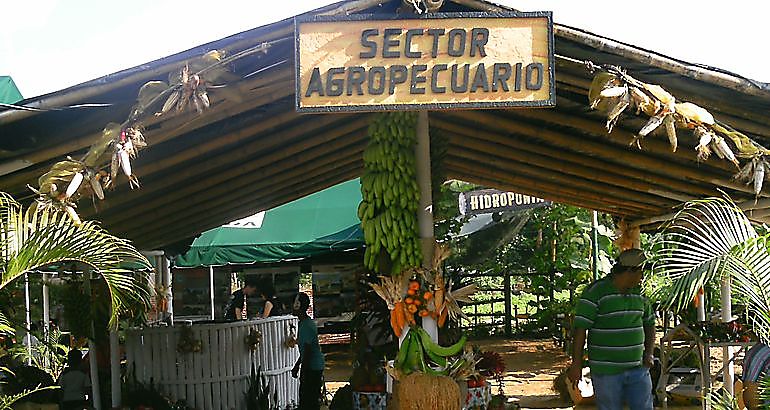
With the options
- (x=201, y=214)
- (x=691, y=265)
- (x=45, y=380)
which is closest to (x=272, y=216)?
(x=201, y=214)

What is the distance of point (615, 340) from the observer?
5309 millimetres

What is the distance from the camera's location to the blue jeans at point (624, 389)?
532 cm

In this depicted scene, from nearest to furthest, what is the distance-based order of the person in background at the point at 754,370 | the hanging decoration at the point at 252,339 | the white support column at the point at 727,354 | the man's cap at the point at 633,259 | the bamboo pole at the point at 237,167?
the man's cap at the point at 633,259, the person in background at the point at 754,370, the bamboo pole at the point at 237,167, the white support column at the point at 727,354, the hanging decoration at the point at 252,339

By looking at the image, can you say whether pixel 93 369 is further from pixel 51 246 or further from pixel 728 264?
pixel 728 264

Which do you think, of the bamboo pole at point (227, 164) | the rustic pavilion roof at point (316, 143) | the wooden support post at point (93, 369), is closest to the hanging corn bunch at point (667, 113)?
the rustic pavilion roof at point (316, 143)

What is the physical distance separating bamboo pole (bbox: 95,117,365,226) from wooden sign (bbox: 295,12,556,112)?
2029 millimetres

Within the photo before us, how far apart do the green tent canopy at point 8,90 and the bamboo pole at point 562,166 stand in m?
7.49

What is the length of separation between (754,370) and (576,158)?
2.29 metres

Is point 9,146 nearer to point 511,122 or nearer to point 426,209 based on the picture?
point 426,209

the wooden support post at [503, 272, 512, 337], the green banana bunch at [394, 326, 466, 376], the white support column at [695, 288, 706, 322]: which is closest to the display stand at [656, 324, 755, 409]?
the white support column at [695, 288, 706, 322]

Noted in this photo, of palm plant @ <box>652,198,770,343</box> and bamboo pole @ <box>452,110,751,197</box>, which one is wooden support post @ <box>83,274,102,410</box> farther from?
palm plant @ <box>652,198,770,343</box>

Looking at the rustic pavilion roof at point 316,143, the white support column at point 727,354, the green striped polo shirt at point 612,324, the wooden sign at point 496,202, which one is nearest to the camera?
the rustic pavilion roof at point 316,143

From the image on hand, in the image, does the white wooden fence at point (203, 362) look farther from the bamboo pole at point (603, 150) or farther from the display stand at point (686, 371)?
the display stand at point (686, 371)

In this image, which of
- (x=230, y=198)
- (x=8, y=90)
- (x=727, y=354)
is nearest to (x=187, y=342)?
(x=230, y=198)
